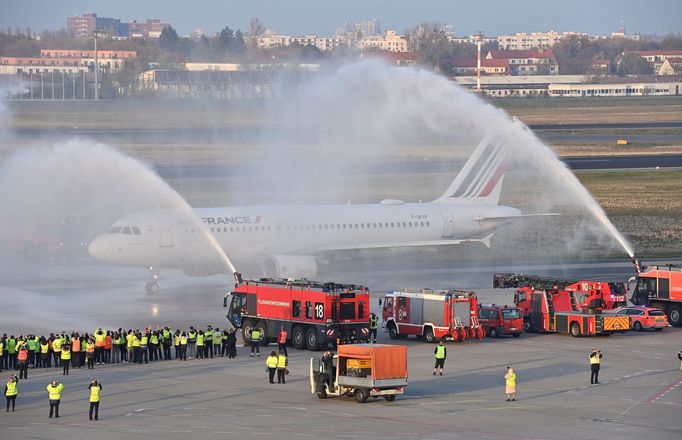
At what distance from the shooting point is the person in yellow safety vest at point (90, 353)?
163 feet

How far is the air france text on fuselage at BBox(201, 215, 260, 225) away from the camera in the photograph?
72.4 m

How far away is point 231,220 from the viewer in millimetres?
73250

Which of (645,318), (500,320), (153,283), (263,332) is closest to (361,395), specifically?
(263,332)

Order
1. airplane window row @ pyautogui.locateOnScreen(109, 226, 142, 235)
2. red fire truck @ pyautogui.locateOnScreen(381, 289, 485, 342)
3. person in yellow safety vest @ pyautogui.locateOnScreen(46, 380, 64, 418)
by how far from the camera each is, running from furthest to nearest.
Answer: airplane window row @ pyautogui.locateOnScreen(109, 226, 142, 235) → red fire truck @ pyautogui.locateOnScreen(381, 289, 485, 342) → person in yellow safety vest @ pyautogui.locateOnScreen(46, 380, 64, 418)

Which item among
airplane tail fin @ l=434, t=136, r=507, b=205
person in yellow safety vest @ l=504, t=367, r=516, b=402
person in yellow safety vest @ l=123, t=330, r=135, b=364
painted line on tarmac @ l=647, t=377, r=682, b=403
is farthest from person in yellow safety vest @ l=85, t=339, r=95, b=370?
airplane tail fin @ l=434, t=136, r=507, b=205

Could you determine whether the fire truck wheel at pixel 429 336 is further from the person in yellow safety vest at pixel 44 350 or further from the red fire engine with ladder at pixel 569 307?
the person in yellow safety vest at pixel 44 350

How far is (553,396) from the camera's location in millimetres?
44094

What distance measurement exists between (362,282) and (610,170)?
6141 centimetres

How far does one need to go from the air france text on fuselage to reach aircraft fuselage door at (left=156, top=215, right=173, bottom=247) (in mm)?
2707

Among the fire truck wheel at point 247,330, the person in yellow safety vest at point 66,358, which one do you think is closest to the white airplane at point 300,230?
the fire truck wheel at point 247,330

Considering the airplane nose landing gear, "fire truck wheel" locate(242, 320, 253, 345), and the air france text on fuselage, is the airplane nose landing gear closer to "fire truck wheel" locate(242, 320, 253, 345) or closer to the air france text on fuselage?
the air france text on fuselage

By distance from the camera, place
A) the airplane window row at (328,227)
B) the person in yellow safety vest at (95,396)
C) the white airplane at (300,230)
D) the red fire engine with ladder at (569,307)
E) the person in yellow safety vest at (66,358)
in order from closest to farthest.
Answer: the person in yellow safety vest at (95,396) → the person in yellow safety vest at (66,358) → the red fire engine with ladder at (569,307) → the white airplane at (300,230) → the airplane window row at (328,227)

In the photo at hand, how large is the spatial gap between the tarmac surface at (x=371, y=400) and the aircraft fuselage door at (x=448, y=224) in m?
20.3

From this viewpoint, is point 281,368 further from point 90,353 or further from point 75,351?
point 75,351
